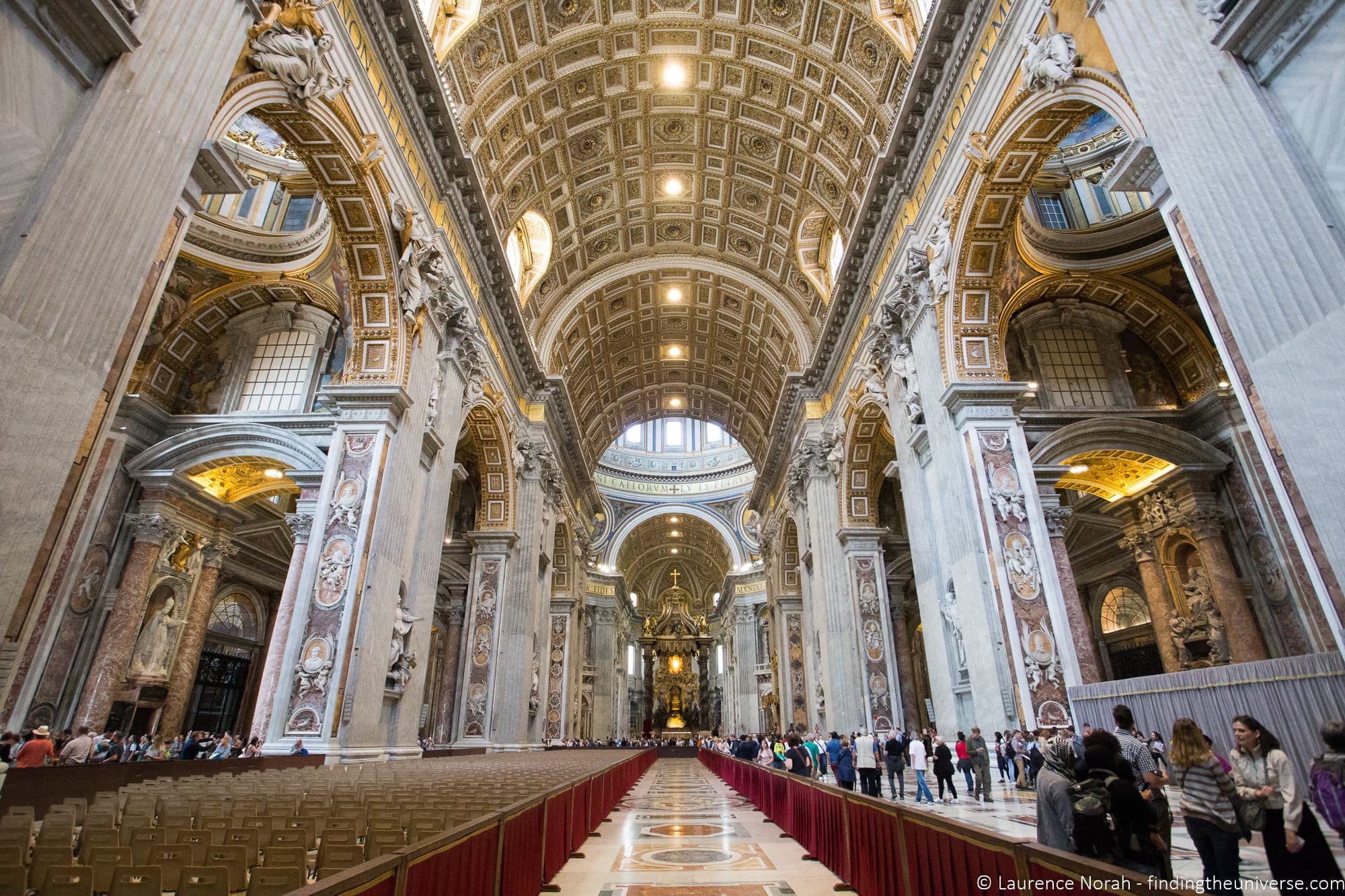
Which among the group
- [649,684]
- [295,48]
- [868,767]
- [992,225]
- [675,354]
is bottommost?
[868,767]

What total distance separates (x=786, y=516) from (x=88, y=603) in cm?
1956

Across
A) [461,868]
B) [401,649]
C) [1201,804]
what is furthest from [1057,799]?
[401,649]

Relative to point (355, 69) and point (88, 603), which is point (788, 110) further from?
point (88, 603)

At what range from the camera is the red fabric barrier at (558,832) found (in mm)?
4824

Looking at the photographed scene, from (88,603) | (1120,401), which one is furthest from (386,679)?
(1120,401)

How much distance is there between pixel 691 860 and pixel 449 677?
51.3 ft

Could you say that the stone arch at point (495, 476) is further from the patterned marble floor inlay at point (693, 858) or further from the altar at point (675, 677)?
the altar at point (675, 677)

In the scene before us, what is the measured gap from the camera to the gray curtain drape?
19.7 ft

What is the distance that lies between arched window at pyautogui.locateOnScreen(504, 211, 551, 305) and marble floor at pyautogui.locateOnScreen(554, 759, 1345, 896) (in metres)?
14.4

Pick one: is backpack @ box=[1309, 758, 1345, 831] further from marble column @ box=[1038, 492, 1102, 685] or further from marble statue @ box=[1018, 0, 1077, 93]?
marble statue @ box=[1018, 0, 1077, 93]

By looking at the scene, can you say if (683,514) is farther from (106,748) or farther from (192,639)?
(106,748)

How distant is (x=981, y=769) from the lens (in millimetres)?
8133

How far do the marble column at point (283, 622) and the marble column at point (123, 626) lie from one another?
10.5ft

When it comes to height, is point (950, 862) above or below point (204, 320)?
below
